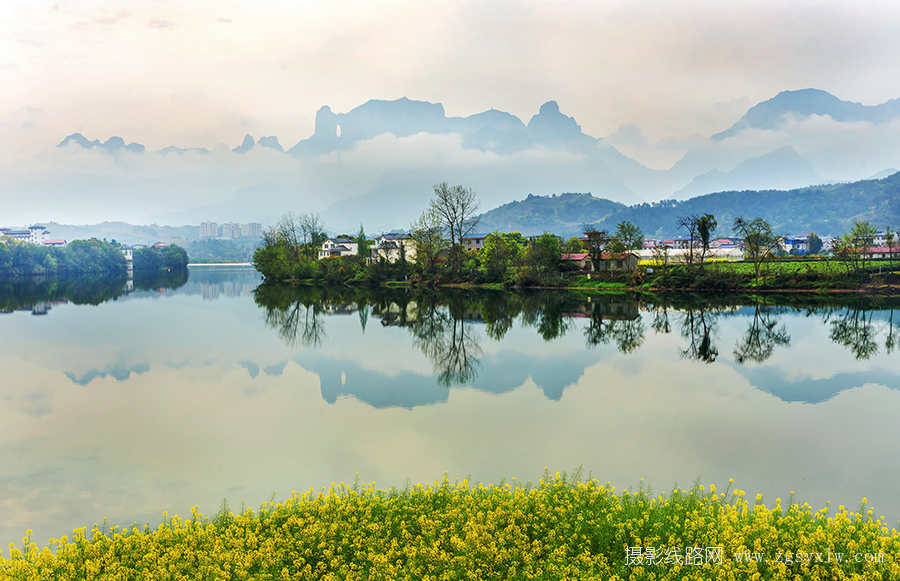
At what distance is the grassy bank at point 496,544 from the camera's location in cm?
556

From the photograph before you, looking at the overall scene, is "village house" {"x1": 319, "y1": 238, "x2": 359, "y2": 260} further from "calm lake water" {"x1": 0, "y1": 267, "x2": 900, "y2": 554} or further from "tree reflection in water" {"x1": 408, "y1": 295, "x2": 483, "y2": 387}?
"calm lake water" {"x1": 0, "y1": 267, "x2": 900, "y2": 554}

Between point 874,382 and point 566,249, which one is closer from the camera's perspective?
point 874,382

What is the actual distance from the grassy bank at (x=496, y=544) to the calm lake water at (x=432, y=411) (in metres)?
1.59

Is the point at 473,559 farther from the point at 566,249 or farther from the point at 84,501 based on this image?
the point at 566,249

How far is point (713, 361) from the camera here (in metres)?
17.8

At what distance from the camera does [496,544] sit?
19.7 ft

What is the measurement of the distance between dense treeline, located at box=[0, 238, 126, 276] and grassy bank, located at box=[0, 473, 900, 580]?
331 feet

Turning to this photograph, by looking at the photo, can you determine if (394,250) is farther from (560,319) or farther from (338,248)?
(560,319)

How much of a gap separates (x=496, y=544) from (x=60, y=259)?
369ft

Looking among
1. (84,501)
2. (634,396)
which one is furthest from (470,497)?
(634,396)

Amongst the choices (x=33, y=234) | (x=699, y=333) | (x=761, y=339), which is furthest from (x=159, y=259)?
(x=761, y=339)

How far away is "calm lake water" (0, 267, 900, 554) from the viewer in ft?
29.0

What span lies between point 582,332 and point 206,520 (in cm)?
1932

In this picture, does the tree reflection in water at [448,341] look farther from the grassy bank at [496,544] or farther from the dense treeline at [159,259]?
the dense treeline at [159,259]
